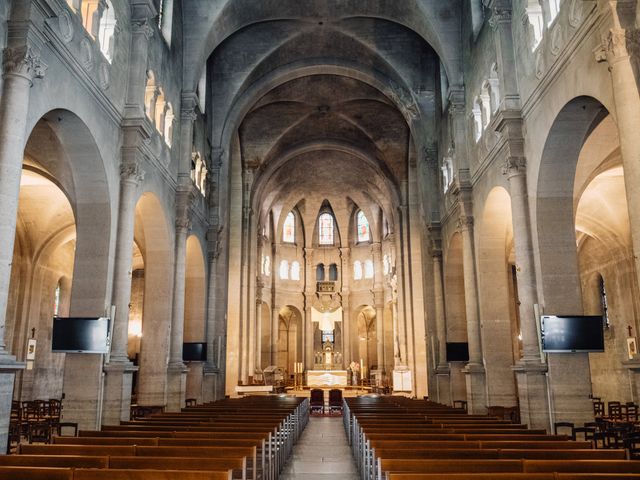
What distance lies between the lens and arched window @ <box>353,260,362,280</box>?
49.3 meters

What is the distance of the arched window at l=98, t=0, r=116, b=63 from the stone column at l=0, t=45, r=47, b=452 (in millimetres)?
4460

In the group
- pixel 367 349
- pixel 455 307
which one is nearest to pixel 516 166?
pixel 455 307

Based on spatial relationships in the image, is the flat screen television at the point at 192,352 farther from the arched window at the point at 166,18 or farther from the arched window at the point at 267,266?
the arched window at the point at 267,266

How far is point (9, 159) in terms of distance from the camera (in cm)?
903

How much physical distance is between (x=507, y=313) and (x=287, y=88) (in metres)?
18.4

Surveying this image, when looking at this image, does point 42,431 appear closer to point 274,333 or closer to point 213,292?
point 213,292

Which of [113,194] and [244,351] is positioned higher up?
[113,194]

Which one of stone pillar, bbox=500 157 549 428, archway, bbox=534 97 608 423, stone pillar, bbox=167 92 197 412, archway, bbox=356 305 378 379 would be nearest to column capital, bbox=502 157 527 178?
stone pillar, bbox=500 157 549 428

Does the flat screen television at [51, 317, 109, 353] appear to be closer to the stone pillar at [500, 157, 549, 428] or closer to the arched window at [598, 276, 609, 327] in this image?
the stone pillar at [500, 157, 549, 428]

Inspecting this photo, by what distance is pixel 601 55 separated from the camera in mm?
9258

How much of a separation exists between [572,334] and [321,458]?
6070mm

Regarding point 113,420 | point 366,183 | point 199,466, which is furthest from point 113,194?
point 366,183

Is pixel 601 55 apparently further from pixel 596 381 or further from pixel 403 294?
pixel 403 294

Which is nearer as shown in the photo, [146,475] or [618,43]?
[146,475]
